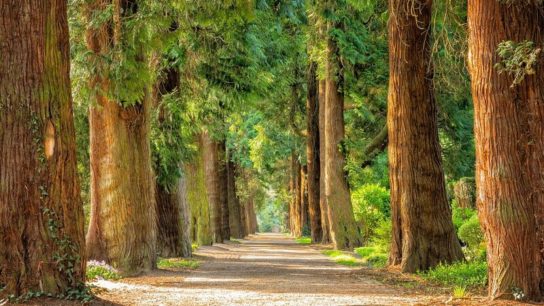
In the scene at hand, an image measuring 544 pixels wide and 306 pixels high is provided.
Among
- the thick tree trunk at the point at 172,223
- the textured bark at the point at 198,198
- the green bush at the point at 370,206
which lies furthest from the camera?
the textured bark at the point at 198,198

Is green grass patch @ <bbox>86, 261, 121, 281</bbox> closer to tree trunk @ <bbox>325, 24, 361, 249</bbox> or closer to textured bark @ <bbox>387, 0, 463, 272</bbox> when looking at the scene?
textured bark @ <bbox>387, 0, 463, 272</bbox>

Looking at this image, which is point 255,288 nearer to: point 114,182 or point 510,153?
point 114,182

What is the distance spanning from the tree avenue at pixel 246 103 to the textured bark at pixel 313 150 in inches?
22.4

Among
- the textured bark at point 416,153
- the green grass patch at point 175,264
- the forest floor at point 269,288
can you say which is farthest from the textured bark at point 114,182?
the textured bark at point 416,153

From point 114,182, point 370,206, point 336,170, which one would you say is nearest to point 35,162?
point 114,182

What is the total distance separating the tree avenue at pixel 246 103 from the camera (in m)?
10.1

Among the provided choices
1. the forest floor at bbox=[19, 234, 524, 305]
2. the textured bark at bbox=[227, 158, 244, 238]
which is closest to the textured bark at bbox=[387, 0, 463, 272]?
the forest floor at bbox=[19, 234, 524, 305]

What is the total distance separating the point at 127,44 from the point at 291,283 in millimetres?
5629

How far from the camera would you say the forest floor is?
37.6 feet

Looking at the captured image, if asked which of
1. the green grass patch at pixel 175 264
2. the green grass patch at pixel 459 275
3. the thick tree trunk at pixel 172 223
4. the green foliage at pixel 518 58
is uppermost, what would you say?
the green foliage at pixel 518 58

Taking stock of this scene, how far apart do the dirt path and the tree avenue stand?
6.1 inches

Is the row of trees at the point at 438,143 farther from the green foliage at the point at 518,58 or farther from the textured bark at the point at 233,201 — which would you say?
the textured bark at the point at 233,201

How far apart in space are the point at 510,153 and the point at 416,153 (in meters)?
6.87

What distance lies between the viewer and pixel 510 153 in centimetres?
1024
